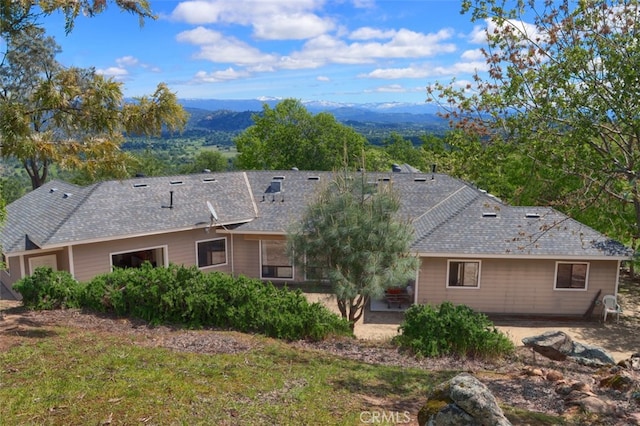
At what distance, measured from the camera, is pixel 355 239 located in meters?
12.9

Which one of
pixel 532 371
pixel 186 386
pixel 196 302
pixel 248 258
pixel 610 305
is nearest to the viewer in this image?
pixel 186 386

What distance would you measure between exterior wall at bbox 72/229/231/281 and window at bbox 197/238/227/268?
172 mm

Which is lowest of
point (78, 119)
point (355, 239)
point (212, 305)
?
point (212, 305)

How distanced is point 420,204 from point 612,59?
13750mm

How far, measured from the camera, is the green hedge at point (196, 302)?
12062mm

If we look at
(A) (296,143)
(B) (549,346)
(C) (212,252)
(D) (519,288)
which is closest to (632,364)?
(B) (549,346)

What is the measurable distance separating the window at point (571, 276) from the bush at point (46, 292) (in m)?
15.7

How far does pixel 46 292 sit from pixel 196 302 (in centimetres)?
398

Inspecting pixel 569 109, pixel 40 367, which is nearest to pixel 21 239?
pixel 40 367

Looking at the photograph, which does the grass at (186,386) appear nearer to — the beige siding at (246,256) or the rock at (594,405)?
the rock at (594,405)

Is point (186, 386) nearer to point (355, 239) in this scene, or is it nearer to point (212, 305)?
point (212, 305)

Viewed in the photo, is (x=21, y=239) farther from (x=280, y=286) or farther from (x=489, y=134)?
(x=489, y=134)

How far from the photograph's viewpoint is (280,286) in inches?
814

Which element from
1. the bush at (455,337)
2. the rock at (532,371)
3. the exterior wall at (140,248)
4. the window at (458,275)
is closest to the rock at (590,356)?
the bush at (455,337)
